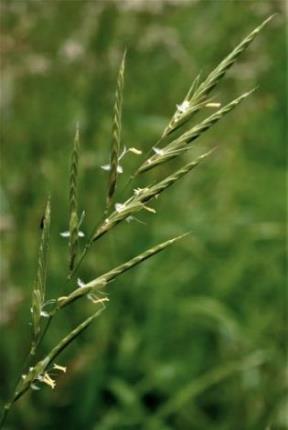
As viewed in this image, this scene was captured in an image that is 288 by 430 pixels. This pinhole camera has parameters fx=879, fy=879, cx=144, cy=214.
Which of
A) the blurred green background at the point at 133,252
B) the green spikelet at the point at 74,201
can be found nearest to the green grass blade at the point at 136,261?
the green spikelet at the point at 74,201

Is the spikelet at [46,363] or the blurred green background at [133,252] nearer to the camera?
the spikelet at [46,363]

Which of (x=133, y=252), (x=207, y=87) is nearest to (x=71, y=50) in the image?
(x=133, y=252)

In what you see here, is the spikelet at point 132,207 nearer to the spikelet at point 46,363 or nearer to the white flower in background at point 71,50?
the spikelet at point 46,363

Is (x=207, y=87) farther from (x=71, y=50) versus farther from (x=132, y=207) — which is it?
(x=71, y=50)

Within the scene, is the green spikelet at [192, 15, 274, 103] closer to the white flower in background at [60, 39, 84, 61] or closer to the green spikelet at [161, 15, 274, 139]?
the green spikelet at [161, 15, 274, 139]

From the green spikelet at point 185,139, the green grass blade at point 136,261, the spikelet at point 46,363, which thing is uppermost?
the green spikelet at point 185,139

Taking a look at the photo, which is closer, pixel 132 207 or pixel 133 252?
pixel 132 207

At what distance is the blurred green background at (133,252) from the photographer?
2.16 meters

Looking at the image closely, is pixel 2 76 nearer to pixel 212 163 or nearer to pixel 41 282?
pixel 212 163

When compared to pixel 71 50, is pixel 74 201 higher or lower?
lower

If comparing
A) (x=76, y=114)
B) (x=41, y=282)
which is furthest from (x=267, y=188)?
(x=41, y=282)

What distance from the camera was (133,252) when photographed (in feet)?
7.58

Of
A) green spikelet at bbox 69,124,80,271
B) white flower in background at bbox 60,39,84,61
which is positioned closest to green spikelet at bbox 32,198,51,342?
green spikelet at bbox 69,124,80,271

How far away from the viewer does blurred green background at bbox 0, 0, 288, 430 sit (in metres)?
2.16
